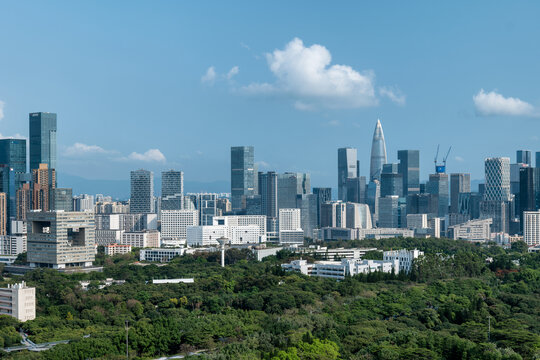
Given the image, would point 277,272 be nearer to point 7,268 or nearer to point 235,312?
point 235,312

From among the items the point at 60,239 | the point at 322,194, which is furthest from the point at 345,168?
the point at 60,239

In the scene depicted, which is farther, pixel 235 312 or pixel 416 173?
pixel 416 173

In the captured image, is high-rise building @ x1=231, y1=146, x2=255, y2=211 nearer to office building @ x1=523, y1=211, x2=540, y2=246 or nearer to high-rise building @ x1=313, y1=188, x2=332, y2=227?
high-rise building @ x1=313, y1=188, x2=332, y2=227

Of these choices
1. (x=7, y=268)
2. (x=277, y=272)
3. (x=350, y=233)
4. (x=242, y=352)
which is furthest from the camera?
(x=350, y=233)

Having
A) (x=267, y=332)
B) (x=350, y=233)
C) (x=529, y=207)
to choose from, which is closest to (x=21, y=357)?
(x=267, y=332)

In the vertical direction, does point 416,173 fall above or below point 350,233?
above

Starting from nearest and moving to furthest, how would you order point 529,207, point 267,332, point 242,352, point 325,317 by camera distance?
point 242,352 < point 267,332 < point 325,317 < point 529,207
